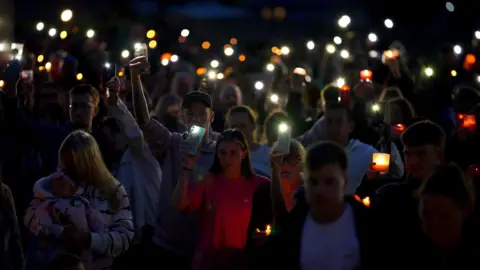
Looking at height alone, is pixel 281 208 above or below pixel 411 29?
below

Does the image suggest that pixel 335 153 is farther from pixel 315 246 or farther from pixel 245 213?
pixel 245 213

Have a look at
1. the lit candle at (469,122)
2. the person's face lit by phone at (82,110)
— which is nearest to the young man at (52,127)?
the person's face lit by phone at (82,110)

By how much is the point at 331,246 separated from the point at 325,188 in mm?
298

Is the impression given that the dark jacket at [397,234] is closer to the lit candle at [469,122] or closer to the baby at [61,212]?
the baby at [61,212]

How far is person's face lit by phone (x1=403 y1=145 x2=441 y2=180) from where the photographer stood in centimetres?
649

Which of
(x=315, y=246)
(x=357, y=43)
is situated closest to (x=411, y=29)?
(x=357, y=43)

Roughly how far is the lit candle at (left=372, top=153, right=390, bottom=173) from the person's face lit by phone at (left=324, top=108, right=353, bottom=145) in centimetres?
101

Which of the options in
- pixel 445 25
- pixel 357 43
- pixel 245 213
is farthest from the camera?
pixel 445 25

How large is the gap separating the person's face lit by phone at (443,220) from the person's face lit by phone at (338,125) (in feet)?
11.9

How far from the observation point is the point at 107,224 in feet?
24.2

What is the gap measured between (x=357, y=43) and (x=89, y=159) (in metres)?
10.6

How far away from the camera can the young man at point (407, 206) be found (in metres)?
5.57

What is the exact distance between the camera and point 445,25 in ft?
73.5

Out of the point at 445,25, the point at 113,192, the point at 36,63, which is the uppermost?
the point at 445,25
